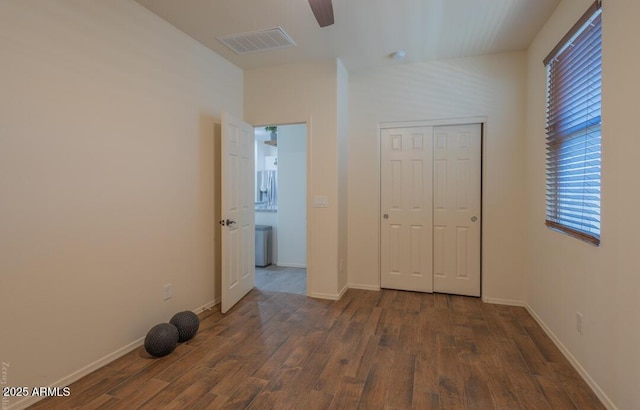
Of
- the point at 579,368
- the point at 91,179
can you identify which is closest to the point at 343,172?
the point at 91,179

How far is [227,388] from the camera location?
79.0 inches

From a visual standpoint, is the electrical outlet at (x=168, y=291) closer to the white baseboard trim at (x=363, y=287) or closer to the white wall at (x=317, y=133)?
Answer: the white wall at (x=317, y=133)

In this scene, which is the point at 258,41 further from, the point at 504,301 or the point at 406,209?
the point at 504,301

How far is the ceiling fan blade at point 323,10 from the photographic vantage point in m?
1.93

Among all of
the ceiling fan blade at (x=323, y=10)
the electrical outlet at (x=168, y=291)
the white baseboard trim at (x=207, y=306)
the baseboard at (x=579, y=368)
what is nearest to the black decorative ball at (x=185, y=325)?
the electrical outlet at (x=168, y=291)

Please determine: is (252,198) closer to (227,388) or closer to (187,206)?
(187,206)

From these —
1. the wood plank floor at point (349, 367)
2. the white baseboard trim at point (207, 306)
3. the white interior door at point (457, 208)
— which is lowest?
the wood plank floor at point (349, 367)

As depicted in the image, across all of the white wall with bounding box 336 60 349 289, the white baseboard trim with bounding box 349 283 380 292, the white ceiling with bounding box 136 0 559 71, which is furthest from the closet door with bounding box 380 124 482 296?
the white ceiling with bounding box 136 0 559 71

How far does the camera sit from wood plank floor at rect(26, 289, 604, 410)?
1.88 meters

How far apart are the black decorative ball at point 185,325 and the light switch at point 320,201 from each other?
1.77 meters

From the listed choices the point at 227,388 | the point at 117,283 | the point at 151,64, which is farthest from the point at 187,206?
the point at 227,388

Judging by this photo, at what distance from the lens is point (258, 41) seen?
10.4ft

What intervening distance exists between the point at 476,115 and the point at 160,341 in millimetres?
3810

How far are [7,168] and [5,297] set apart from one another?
0.73 meters
